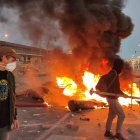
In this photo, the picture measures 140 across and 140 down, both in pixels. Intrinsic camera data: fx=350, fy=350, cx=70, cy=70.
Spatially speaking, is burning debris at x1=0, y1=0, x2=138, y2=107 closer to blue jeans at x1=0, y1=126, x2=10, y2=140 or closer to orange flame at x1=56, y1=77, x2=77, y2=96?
orange flame at x1=56, y1=77, x2=77, y2=96

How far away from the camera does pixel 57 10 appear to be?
18.6m

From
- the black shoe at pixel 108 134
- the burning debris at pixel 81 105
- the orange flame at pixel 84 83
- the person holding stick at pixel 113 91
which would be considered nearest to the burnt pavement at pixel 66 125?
the black shoe at pixel 108 134

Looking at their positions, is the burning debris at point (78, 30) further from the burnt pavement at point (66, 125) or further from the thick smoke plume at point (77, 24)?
the burnt pavement at point (66, 125)

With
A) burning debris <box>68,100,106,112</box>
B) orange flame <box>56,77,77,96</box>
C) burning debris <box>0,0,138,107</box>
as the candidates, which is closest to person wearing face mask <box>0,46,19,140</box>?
burning debris <box>68,100,106,112</box>

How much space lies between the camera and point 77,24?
723 inches

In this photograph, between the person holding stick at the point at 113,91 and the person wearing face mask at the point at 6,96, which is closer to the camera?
the person wearing face mask at the point at 6,96

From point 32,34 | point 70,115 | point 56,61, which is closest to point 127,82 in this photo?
point 56,61

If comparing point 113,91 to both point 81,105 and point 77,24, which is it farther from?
point 77,24

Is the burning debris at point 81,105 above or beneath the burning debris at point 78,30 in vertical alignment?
beneath

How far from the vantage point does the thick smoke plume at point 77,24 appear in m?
18.2

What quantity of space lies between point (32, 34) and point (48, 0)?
2002 millimetres

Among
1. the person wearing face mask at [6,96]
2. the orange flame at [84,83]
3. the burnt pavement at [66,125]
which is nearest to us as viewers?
the person wearing face mask at [6,96]

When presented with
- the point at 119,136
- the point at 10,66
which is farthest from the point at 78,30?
the point at 10,66

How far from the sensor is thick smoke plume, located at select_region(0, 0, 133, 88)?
18219mm
